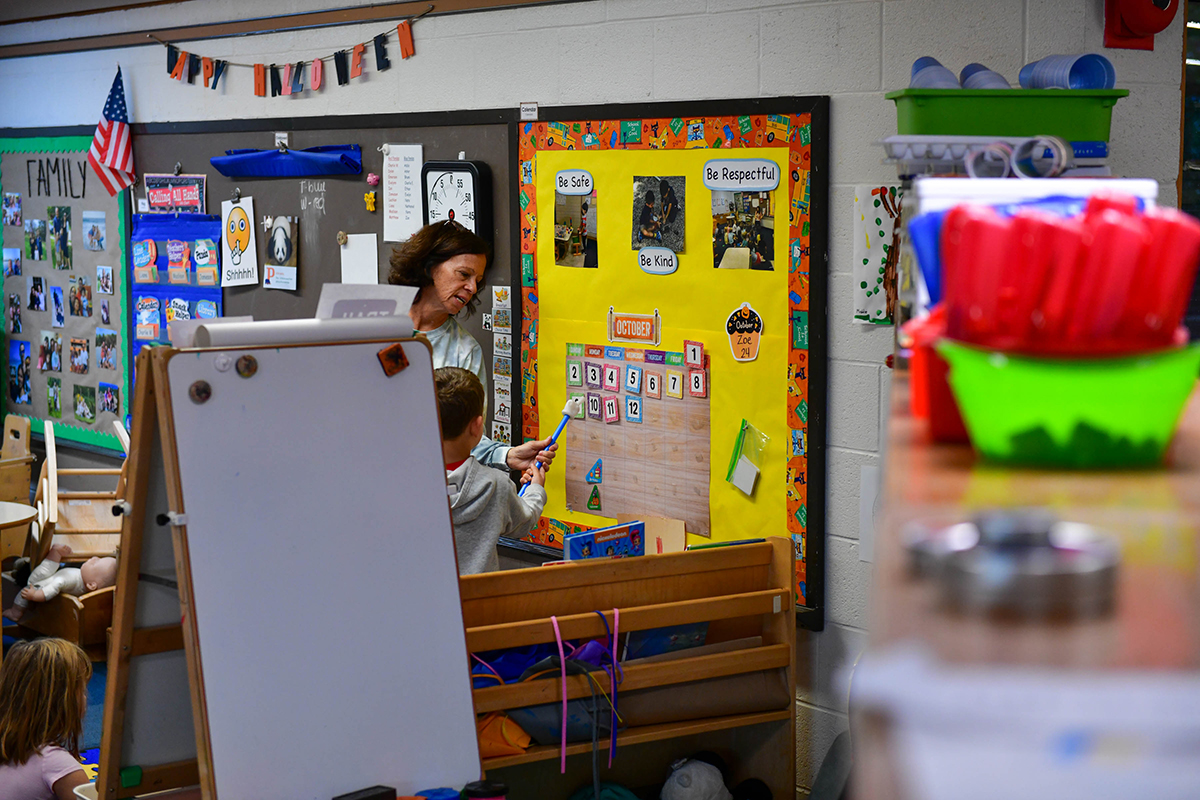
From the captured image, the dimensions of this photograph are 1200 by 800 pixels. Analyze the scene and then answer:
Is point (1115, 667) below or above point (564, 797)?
above

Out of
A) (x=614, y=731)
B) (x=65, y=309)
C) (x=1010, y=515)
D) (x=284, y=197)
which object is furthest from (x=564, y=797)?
(x=65, y=309)

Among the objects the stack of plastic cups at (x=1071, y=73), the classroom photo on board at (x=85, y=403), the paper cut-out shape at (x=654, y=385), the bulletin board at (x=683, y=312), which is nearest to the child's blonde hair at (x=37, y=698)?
the bulletin board at (x=683, y=312)

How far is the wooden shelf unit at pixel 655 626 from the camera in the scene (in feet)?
7.75

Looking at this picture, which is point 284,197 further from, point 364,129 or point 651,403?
point 651,403

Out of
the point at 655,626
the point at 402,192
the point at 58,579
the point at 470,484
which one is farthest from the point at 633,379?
the point at 58,579

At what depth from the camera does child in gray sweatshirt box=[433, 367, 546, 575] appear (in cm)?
277

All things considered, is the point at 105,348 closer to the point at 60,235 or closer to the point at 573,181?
the point at 60,235

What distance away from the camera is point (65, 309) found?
533 cm

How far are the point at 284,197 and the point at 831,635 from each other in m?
2.50

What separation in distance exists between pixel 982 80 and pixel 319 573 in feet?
4.66

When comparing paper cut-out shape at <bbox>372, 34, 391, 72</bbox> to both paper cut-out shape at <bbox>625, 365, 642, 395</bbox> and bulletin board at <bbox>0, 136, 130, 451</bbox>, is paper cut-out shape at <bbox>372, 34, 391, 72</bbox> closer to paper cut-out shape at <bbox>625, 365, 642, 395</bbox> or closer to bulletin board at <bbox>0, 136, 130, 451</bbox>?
paper cut-out shape at <bbox>625, 365, 642, 395</bbox>

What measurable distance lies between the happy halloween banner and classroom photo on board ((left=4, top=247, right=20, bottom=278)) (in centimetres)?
166

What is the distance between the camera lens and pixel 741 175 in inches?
114

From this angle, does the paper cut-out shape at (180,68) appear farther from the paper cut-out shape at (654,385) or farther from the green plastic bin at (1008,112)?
the green plastic bin at (1008,112)
